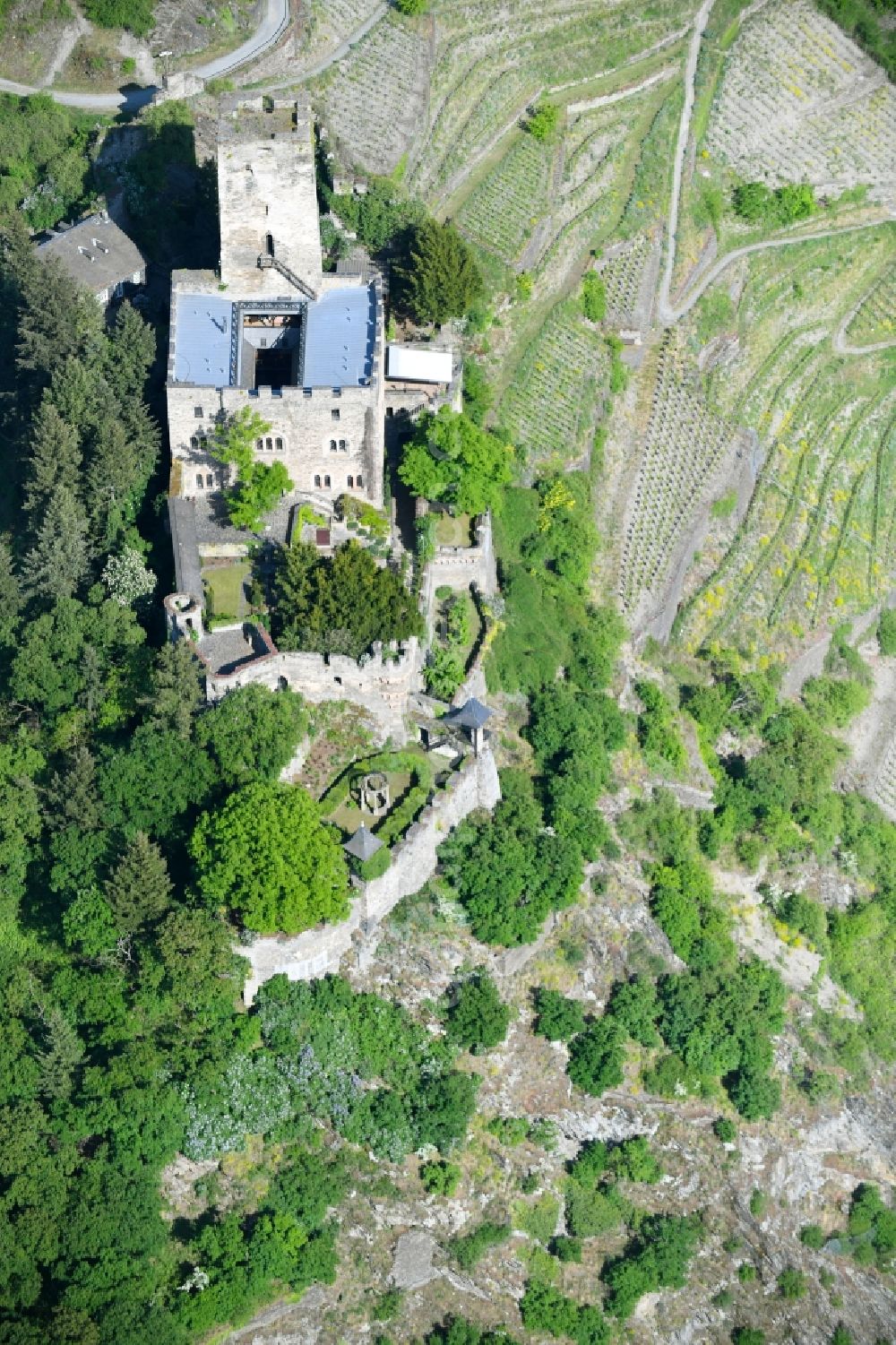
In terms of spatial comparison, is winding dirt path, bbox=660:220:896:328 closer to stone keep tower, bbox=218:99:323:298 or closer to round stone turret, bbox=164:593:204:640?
stone keep tower, bbox=218:99:323:298

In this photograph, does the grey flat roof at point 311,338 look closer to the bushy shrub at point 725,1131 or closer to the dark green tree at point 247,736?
the dark green tree at point 247,736

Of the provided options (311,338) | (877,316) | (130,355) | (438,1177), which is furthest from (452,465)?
(877,316)

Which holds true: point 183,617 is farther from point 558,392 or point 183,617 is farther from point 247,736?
point 558,392

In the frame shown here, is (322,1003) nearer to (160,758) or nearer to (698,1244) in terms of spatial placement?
(160,758)

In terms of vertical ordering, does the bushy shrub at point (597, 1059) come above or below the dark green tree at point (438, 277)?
below

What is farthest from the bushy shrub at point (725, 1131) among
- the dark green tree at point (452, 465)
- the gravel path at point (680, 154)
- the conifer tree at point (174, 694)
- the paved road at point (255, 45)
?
the paved road at point (255, 45)

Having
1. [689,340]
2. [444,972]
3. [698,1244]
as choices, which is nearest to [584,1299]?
[698,1244]
